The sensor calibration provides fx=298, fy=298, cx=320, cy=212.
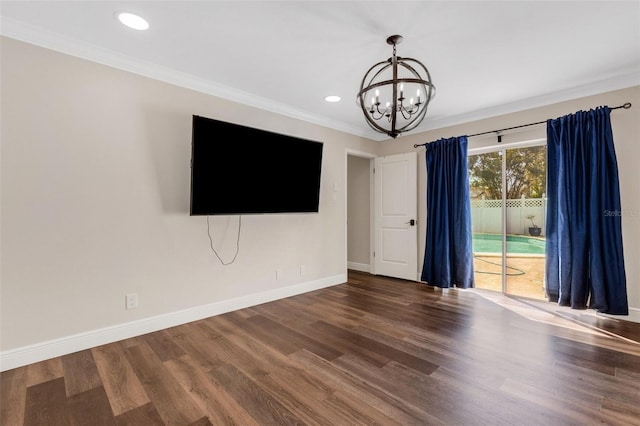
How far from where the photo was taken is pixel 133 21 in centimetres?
217

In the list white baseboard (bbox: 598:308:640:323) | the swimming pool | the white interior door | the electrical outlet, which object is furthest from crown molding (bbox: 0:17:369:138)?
white baseboard (bbox: 598:308:640:323)

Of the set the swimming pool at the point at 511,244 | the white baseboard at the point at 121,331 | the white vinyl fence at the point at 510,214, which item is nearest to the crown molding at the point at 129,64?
the white baseboard at the point at 121,331

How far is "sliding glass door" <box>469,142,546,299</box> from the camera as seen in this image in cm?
378

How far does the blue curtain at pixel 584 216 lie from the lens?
303 centimetres

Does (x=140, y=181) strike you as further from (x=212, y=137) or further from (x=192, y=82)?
(x=192, y=82)

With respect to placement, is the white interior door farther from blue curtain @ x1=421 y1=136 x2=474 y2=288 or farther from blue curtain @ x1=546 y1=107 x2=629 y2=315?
blue curtain @ x1=546 y1=107 x2=629 y2=315

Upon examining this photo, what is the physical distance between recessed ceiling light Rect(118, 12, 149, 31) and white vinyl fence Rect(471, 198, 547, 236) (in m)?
4.29

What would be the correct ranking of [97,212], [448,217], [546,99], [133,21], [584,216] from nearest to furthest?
[133,21], [97,212], [584,216], [546,99], [448,217]

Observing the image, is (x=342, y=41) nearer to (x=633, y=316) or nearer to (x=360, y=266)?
(x=633, y=316)

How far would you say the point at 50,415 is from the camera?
65.8 inches

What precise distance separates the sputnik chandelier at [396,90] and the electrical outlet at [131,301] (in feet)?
8.36

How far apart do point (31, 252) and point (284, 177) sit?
2.25 meters

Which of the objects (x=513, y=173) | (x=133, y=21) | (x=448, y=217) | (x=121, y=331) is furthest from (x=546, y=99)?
(x=121, y=331)

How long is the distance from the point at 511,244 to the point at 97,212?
4.72 metres
